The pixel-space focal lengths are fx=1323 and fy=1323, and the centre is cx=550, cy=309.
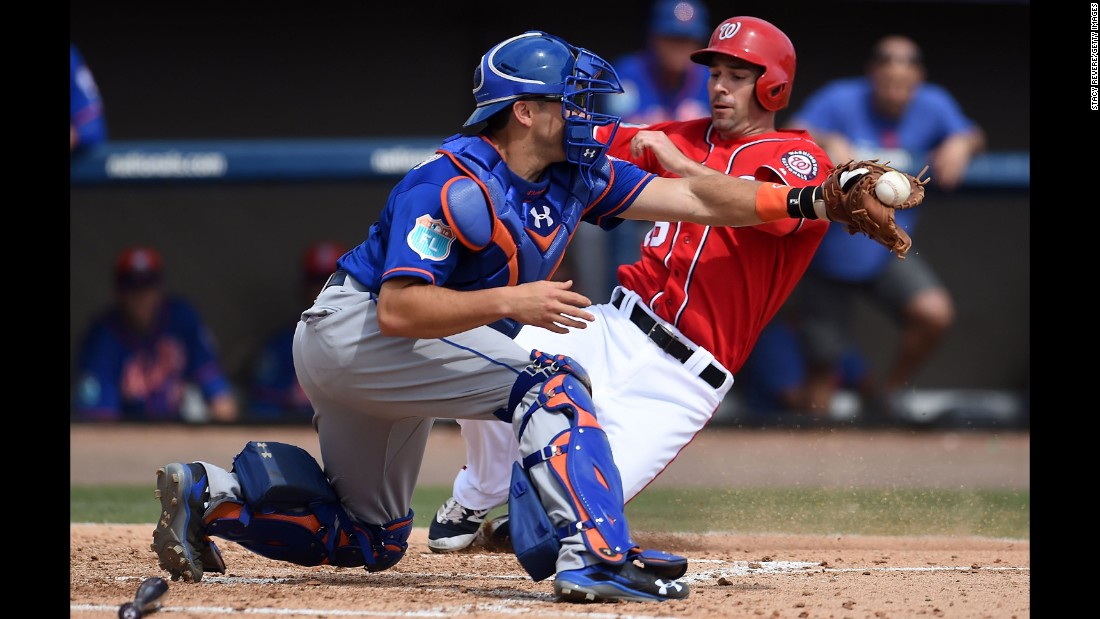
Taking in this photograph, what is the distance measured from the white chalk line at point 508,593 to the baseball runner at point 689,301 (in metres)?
0.39

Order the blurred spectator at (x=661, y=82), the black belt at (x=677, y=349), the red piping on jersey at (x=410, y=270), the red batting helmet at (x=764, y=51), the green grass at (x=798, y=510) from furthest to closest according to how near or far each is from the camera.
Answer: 1. the blurred spectator at (x=661, y=82)
2. the green grass at (x=798, y=510)
3. the red batting helmet at (x=764, y=51)
4. the black belt at (x=677, y=349)
5. the red piping on jersey at (x=410, y=270)

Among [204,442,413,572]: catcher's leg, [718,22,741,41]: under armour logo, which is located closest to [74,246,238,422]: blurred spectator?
[204,442,413,572]: catcher's leg

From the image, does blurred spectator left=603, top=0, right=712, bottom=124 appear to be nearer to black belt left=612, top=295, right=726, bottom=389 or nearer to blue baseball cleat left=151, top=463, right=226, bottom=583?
black belt left=612, top=295, right=726, bottom=389

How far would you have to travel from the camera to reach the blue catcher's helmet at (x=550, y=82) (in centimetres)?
342

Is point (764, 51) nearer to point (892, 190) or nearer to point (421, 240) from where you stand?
point (892, 190)

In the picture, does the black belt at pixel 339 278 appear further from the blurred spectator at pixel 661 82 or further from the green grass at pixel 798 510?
the blurred spectator at pixel 661 82

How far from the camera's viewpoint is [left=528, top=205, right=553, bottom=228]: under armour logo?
347cm

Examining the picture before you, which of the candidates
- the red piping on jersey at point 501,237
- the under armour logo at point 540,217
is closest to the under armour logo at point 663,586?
the red piping on jersey at point 501,237

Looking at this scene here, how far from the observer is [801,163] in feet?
13.2

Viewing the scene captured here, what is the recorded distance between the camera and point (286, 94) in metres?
9.45

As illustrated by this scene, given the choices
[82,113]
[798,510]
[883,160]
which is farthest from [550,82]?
[82,113]
